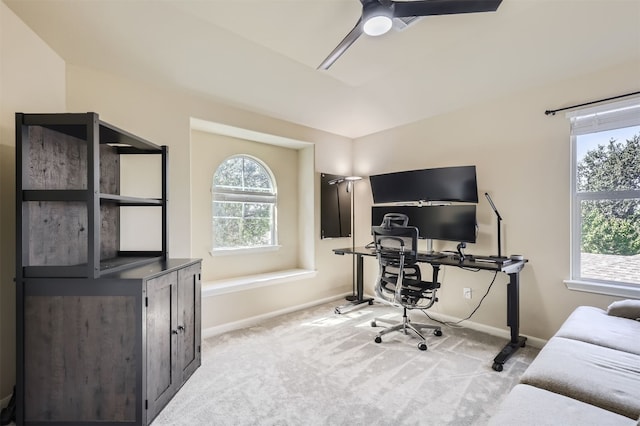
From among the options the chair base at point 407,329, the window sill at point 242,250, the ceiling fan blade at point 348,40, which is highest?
the ceiling fan blade at point 348,40

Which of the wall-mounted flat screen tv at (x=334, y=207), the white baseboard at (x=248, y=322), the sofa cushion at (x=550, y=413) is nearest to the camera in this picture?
the sofa cushion at (x=550, y=413)

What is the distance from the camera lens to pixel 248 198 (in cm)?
388

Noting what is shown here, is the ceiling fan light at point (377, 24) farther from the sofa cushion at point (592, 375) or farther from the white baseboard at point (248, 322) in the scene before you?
the white baseboard at point (248, 322)

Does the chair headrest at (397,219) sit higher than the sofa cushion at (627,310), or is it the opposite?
the chair headrest at (397,219)

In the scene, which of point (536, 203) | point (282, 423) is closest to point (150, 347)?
point (282, 423)

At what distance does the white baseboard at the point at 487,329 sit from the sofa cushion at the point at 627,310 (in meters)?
0.77

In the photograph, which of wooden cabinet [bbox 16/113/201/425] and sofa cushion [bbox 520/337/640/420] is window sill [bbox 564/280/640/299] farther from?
wooden cabinet [bbox 16/113/201/425]

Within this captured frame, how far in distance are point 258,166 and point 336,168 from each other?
3.83ft

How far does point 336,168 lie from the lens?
4344 millimetres

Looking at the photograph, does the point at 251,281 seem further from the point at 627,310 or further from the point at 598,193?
the point at 598,193

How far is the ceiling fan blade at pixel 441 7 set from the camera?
5.30 ft

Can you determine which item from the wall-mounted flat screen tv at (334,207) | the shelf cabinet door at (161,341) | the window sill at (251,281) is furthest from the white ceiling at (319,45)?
the window sill at (251,281)

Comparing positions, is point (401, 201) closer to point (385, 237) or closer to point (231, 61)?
point (385, 237)

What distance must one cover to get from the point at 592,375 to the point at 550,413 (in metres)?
0.45
